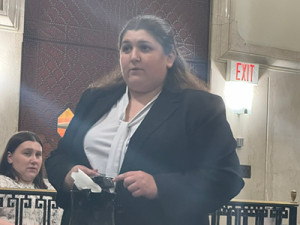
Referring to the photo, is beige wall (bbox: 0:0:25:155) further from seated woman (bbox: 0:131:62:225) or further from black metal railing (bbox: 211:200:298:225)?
black metal railing (bbox: 211:200:298:225)

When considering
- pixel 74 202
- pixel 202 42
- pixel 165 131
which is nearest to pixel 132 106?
pixel 165 131

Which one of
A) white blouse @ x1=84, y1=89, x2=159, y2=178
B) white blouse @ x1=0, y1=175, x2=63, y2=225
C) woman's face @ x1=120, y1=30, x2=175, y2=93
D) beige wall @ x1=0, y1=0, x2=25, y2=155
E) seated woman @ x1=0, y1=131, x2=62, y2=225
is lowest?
white blouse @ x1=0, y1=175, x2=63, y2=225

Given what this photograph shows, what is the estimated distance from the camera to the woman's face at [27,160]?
14.5 ft

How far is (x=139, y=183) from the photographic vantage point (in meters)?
1.56

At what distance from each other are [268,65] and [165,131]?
6.83 metres

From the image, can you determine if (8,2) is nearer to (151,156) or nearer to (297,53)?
(297,53)

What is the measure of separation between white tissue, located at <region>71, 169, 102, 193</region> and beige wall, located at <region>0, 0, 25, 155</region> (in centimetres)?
513

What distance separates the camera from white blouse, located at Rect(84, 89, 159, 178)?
5.53 ft

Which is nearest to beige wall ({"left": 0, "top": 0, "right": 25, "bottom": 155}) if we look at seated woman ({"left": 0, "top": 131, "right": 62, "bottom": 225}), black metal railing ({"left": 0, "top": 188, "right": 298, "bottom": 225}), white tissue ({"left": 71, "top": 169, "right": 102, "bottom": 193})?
seated woman ({"left": 0, "top": 131, "right": 62, "bottom": 225})

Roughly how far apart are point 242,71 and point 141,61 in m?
6.38

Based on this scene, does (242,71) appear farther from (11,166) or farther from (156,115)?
(156,115)

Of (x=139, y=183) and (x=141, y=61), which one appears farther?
(x=141, y=61)

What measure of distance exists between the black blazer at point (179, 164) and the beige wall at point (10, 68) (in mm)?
4947

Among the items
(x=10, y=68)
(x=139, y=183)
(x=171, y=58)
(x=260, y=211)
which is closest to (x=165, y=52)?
(x=171, y=58)
